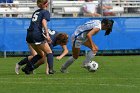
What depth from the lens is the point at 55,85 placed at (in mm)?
11344

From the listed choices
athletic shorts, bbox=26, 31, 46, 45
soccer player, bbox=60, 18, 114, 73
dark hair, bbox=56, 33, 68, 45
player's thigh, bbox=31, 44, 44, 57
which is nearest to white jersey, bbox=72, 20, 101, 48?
soccer player, bbox=60, 18, 114, 73

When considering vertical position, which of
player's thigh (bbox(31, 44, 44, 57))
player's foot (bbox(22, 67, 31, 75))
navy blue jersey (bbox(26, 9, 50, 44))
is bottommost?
player's foot (bbox(22, 67, 31, 75))

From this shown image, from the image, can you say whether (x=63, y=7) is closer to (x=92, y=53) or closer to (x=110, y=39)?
(x=110, y=39)

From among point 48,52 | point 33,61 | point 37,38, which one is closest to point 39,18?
point 37,38

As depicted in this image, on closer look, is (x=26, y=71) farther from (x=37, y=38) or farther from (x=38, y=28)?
(x=38, y=28)

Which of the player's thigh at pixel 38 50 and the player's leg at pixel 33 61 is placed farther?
the player's leg at pixel 33 61

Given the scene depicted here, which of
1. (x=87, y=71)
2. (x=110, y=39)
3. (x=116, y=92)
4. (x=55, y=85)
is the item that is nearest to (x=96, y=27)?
(x=87, y=71)

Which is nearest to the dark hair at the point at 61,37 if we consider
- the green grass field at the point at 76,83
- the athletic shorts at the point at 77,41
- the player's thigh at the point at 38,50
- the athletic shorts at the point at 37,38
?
the athletic shorts at the point at 77,41

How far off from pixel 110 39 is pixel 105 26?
27.0 feet

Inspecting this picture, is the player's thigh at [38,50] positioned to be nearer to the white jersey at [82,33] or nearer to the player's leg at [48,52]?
the player's leg at [48,52]

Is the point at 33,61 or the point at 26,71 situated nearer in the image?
the point at 33,61

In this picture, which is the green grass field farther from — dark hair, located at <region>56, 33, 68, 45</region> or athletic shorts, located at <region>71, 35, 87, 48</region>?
dark hair, located at <region>56, 33, 68, 45</region>

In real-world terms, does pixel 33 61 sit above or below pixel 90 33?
below

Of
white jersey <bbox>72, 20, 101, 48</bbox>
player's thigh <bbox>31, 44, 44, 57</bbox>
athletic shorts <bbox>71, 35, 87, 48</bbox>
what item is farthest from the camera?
athletic shorts <bbox>71, 35, 87, 48</bbox>
